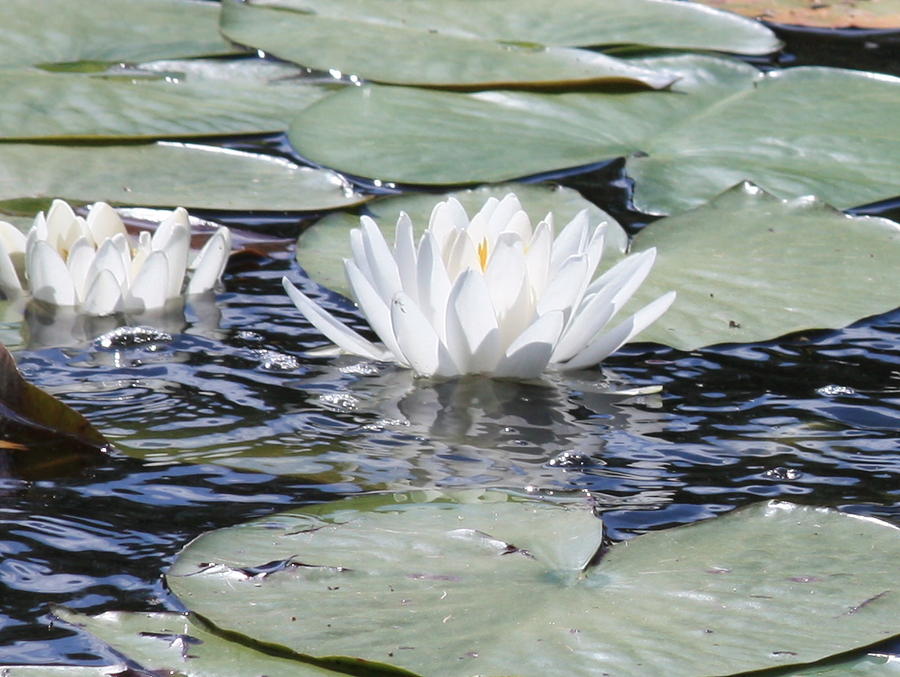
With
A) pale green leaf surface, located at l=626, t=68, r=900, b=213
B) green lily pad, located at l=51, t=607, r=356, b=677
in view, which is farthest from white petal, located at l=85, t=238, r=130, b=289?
pale green leaf surface, located at l=626, t=68, r=900, b=213

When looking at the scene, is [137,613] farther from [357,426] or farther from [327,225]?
[327,225]

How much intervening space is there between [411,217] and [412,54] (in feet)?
3.94

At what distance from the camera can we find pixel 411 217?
125 inches

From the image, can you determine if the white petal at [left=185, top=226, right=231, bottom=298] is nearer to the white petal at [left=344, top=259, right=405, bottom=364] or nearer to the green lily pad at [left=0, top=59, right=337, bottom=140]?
the white petal at [left=344, top=259, right=405, bottom=364]

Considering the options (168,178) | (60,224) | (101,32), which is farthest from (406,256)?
(101,32)

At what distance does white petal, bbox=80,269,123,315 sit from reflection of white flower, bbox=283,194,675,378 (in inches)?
18.4

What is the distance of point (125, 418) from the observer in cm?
219

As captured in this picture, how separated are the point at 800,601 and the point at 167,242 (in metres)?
1.62

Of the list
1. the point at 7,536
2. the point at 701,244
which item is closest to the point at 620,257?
the point at 701,244

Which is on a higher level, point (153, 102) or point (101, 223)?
point (153, 102)

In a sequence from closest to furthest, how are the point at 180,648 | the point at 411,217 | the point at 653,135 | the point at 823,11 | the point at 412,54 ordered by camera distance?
the point at 180,648 < the point at 411,217 < the point at 653,135 < the point at 412,54 < the point at 823,11

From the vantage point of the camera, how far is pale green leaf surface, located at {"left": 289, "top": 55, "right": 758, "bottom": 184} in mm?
3467

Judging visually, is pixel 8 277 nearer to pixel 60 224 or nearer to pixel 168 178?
pixel 60 224

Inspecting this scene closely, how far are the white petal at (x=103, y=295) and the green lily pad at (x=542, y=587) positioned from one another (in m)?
0.99
